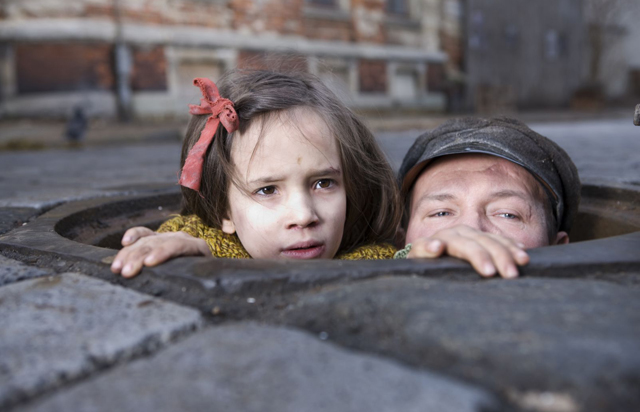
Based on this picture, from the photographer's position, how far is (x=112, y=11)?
26.1ft

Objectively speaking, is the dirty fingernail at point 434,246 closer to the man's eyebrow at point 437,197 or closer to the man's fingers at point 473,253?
the man's fingers at point 473,253

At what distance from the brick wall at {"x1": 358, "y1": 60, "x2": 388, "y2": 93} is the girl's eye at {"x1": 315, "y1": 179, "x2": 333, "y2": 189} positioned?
32.0 feet

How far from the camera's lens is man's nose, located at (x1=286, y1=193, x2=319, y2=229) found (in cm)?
164

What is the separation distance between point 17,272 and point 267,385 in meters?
0.78

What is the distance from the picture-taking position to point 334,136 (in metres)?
1.86

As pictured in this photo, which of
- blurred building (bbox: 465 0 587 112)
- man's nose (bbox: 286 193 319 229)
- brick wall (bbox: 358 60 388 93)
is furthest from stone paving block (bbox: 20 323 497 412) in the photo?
blurred building (bbox: 465 0 587 112)

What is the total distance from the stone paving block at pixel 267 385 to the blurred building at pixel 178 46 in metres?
4.55

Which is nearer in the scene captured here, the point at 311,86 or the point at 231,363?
the point at 231,363

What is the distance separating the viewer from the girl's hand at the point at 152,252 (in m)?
1.17

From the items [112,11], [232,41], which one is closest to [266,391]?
[112,11]

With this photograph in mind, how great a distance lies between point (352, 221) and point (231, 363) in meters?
1.31

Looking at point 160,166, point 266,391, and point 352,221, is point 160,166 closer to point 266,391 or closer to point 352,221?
point 352,221

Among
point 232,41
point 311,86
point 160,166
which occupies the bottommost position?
point 160,166

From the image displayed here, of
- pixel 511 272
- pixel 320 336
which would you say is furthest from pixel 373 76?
pixel 320 336
